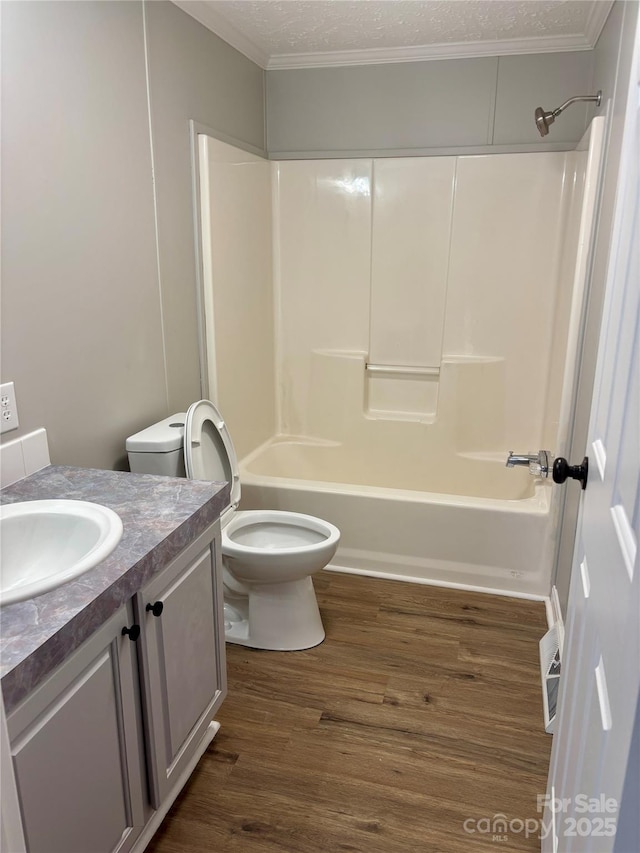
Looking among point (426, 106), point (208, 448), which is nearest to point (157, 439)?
point (208, 448)

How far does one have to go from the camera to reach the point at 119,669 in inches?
48.9

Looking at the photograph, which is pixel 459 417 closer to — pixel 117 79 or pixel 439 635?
pixel 439 635

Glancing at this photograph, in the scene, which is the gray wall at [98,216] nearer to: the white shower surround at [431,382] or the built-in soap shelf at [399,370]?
the white shower surround at [431,382]

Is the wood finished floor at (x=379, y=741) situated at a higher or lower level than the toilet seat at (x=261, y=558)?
lower

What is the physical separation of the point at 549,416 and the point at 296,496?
133cm

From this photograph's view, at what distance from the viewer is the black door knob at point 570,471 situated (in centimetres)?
122

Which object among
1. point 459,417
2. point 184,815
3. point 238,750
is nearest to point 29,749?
point 184,815

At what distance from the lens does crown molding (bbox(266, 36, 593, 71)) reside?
8.84 feet

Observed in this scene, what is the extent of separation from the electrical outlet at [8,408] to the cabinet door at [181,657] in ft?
1.88

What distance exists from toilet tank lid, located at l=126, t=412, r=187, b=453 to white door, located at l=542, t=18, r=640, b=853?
1.29 meters

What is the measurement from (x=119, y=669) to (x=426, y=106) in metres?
2.81

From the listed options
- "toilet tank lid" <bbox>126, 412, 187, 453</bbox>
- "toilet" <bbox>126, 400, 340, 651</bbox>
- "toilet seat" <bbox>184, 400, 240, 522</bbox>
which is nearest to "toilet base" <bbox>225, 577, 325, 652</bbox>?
"toilet" <bbox>126, 400, 340, 651</bbox>

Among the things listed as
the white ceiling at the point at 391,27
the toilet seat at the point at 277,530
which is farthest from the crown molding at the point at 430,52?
the toilet seat at the point at 277,530

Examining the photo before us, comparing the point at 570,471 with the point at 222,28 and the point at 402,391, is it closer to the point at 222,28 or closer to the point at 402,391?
the point at 402,391
